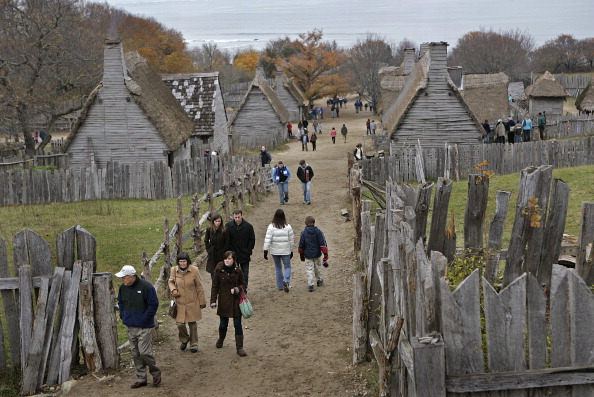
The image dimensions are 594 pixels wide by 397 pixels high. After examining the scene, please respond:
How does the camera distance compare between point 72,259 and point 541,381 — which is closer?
point 541,381

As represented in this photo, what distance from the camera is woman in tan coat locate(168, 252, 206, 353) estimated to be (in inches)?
407

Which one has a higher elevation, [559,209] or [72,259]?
[559,209]

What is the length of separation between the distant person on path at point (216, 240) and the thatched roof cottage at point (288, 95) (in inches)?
2150

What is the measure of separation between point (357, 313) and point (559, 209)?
290 cm

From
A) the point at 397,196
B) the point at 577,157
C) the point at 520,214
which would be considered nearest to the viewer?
the point at 520,214

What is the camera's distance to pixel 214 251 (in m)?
12.6

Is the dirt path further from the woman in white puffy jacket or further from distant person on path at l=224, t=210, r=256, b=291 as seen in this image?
distant person on path at l=224, t=210, r=256, b=291

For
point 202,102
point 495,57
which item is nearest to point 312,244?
point 202,102

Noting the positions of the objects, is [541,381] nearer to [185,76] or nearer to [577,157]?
[577,157]

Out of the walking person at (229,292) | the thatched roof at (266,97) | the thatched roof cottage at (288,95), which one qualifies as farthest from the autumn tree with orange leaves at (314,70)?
the walking person at (229,292)

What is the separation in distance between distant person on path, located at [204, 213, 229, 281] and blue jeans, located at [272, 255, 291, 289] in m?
1.42

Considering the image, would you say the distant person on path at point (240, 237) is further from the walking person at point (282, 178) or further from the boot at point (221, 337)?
the walking person at point (282, 178)

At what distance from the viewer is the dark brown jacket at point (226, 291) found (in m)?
10.5

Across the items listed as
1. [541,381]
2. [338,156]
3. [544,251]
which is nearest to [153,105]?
[338,156]
